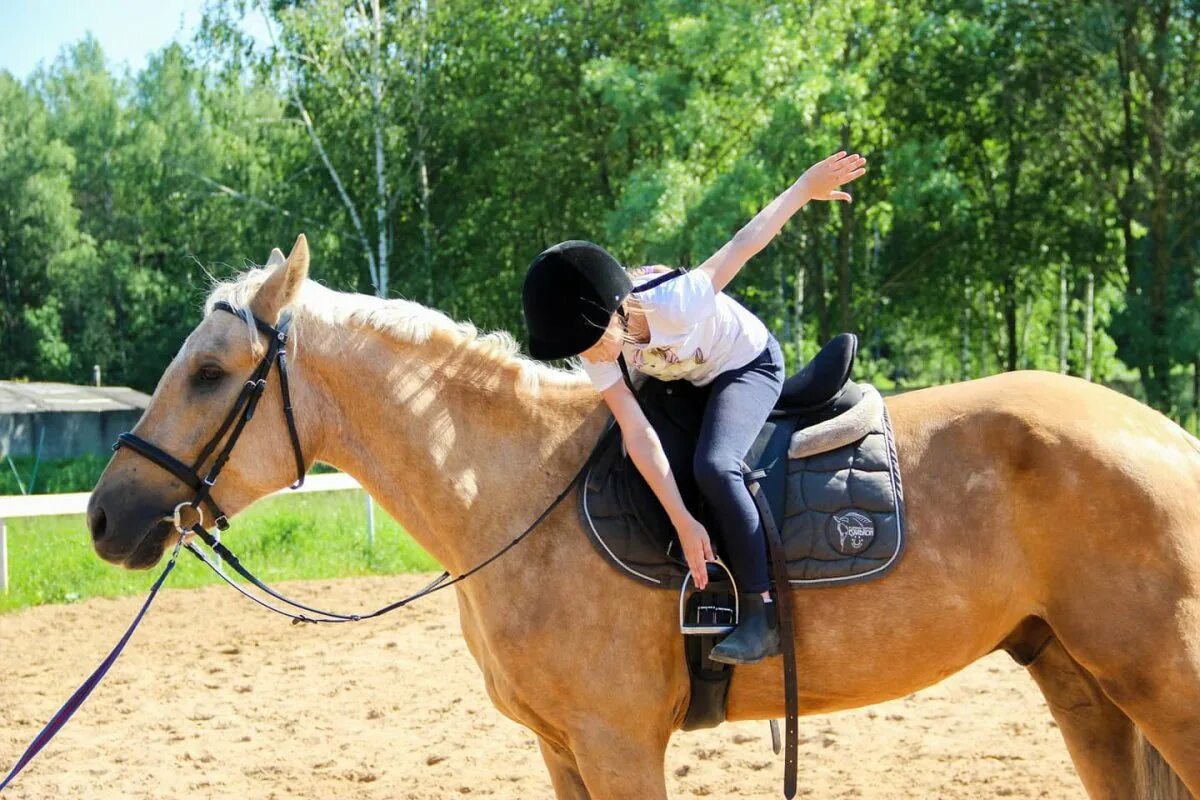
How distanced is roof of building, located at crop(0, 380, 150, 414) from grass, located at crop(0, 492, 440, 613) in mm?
18550

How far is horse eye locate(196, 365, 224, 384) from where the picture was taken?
10.7ft

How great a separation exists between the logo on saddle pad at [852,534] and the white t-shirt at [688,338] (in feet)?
1.89

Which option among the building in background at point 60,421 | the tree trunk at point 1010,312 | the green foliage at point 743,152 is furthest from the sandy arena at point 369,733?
the building in background at point 60,421

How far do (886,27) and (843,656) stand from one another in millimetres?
23427

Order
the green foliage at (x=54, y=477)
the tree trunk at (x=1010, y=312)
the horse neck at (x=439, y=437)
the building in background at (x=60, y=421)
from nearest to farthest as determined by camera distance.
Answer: the horse neck at (x=439, y=437)
the green foliage at (x=54, y=477)
the tree trunk at (x=1010, y=312)
the building in background at (x=60, y=421)

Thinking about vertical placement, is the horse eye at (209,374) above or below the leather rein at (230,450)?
above

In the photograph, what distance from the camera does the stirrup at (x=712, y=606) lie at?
315cm

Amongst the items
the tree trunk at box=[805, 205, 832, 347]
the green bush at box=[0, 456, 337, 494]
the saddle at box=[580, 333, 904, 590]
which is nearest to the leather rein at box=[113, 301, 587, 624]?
the saddle at box=[580, 333, 904, 590]

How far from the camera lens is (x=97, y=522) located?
3.19 metres

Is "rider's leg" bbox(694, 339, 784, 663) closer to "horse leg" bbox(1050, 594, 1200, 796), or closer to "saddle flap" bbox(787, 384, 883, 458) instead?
"saddle flap" bbox(787, 384, 883, 458)

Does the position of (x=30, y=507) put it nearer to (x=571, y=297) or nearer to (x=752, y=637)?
(x=571, y=297)

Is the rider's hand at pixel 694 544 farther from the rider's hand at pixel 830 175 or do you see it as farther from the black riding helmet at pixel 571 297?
the rider's hand at pixel 830 175

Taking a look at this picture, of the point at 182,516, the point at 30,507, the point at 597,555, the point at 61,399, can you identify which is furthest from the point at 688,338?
the point at 61,399

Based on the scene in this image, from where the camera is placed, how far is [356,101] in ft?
84.8
